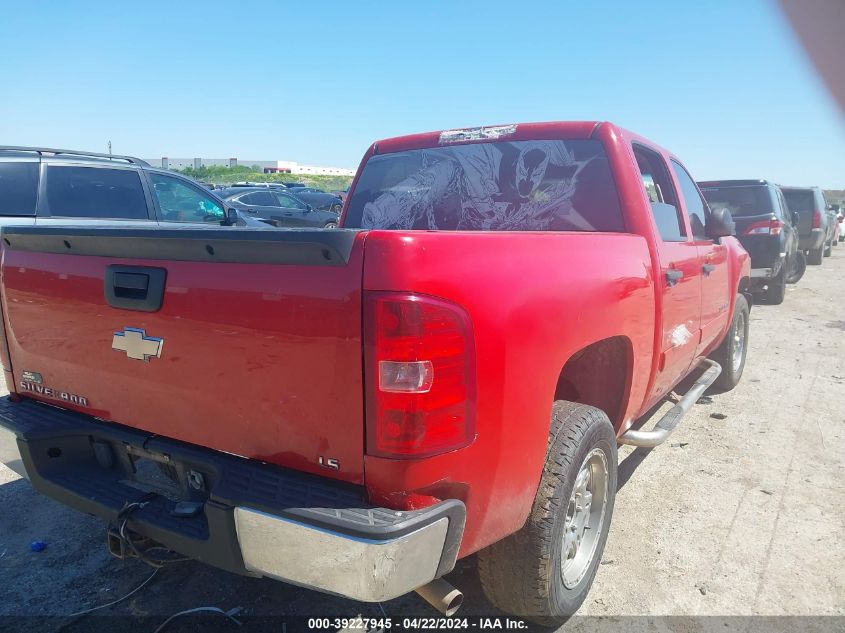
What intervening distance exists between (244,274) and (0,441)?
1420 millimetres

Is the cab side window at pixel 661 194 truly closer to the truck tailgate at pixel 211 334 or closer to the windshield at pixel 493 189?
the windshield at pixel 493 189

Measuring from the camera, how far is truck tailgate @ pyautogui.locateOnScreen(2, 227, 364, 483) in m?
1.73

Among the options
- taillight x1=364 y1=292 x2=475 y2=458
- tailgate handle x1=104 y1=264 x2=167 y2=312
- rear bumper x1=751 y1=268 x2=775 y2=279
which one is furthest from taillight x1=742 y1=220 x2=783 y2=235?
tailgate handle x1=104 y1=264 x2=167 y2=312

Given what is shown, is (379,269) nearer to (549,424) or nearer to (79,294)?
(549,424)

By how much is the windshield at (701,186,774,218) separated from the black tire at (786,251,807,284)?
2.74 m

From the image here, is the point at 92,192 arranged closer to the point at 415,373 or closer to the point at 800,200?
the point at 415,373

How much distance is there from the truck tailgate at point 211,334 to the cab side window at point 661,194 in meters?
2.17

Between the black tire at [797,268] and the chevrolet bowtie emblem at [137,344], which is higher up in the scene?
the chevrolet bowtie emblem at [137,344]

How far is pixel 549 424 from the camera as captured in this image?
7.07 feet

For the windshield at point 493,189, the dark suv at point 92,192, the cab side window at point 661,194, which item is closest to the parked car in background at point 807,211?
the cab side window at point 661,194

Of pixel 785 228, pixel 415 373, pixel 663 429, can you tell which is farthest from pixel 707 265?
pixel 785 228

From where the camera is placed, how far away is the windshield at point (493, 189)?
3.15 meters

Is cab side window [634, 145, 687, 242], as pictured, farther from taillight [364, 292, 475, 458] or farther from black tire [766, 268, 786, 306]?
black tire [766, 268, 786, 306]

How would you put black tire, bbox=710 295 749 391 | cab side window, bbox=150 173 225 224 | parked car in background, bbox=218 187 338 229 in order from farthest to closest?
parked car in background, bbox=218 187 338 229 → cab side window, bbox=150 173 225 224 → black tire, bbox=710 295 749 391
